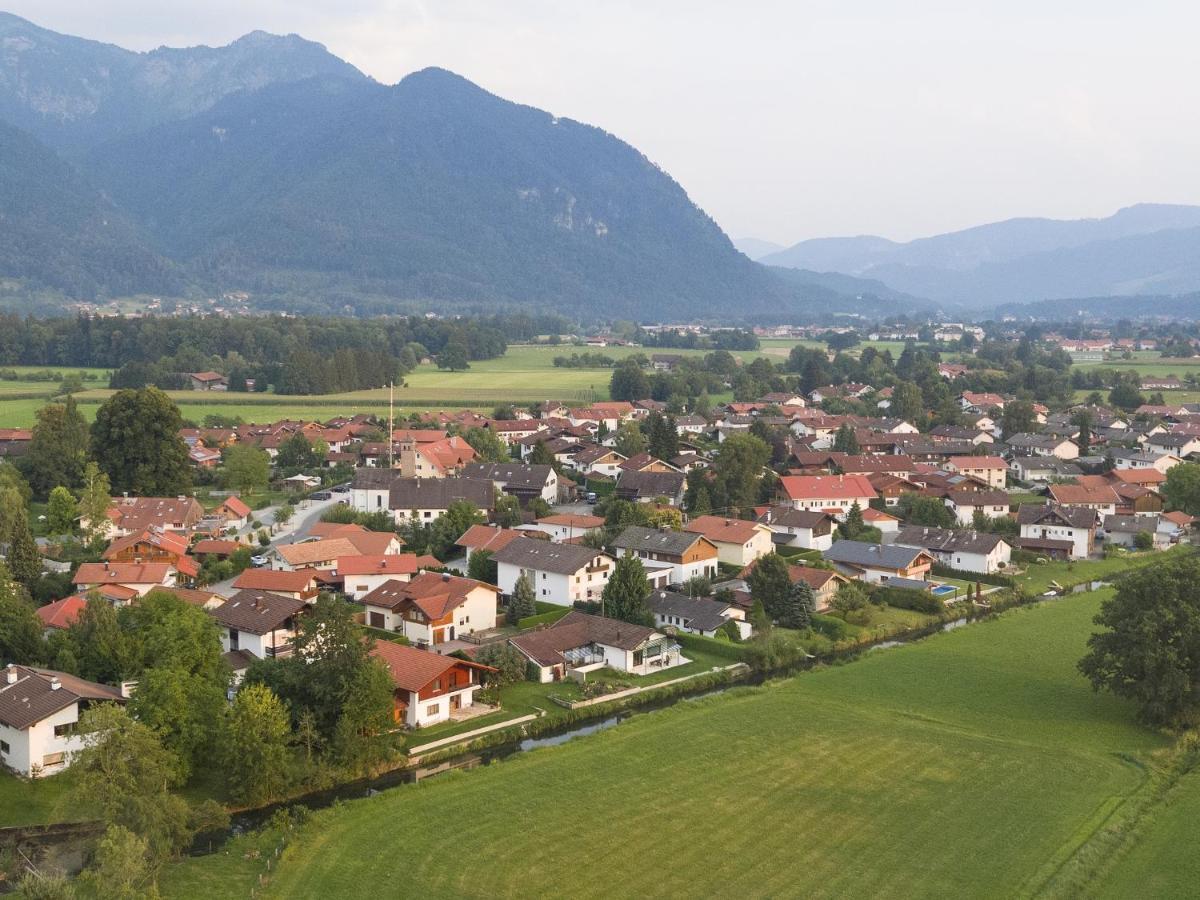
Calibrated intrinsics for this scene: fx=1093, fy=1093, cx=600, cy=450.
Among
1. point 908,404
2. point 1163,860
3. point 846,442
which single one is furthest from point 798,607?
point 908,404

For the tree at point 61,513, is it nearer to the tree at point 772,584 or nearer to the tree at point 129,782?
the tree at point 129,782

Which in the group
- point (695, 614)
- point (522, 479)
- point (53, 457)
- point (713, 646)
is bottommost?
point (713, 646)

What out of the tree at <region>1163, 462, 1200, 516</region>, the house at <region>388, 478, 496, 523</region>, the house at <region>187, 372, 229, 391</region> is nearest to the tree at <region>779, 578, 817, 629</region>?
the house at <region>388, 478, 496, 523</region>

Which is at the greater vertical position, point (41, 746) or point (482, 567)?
point (41, 746)

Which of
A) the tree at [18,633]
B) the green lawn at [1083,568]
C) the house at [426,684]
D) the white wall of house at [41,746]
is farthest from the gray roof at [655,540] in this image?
the white wall of house at [41,746]

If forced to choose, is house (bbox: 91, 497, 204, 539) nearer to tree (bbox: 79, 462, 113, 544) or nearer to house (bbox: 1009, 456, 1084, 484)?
tree (bbox: 79, 462, 113, 544)

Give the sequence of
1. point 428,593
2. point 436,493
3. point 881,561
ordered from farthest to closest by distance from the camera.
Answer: point 436,493 → point 881,561 → point 428,593

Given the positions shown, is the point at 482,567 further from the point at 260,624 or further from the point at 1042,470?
the point at 1042,470
